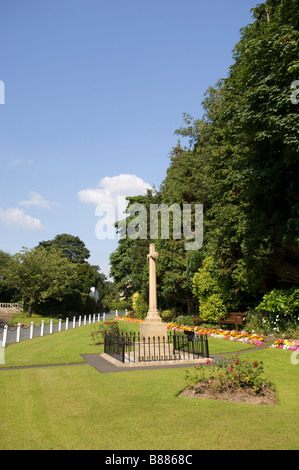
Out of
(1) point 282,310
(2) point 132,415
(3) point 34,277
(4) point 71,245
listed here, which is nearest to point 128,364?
(2) point 132,415

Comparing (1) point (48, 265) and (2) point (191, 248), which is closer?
(2) point (191, 248)

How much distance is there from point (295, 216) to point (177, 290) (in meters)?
16.2

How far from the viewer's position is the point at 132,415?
5879 mm

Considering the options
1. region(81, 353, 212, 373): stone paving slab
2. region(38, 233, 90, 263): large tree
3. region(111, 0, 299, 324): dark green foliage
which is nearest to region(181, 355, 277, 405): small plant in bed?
region(81, 353, 212, 373): stone paving slab

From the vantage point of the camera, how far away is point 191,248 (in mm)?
28750

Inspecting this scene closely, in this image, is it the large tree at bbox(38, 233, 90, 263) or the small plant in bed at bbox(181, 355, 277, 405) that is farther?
the large tree at bbox(38, 233, 90, 263)

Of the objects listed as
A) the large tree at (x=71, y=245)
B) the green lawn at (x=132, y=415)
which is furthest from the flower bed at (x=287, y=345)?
the large tree at (x=71, y=245)

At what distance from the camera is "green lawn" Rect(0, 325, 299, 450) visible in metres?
4.71

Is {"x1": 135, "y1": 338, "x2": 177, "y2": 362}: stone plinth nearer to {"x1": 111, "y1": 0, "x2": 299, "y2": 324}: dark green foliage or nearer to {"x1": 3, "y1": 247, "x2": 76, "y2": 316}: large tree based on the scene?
{"x1": 111, "y1": 0, "x2": 299, "y2": 324}: dark green foliage

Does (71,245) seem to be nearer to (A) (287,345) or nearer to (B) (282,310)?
(B) (282,310)

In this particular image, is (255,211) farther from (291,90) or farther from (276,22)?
(276,22)

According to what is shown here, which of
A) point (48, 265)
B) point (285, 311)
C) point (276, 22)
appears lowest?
point (285, 311)

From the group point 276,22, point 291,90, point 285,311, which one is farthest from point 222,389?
point 276,22

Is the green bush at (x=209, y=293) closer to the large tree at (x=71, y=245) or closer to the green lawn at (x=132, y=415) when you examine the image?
the green lawn at (x=132, y=415)
